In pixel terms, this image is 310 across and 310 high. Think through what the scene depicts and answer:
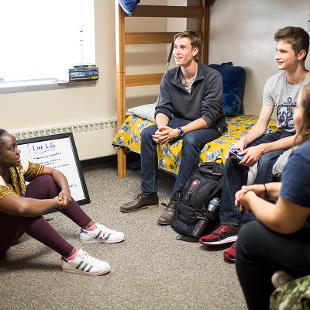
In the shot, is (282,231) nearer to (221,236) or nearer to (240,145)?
(221,236)

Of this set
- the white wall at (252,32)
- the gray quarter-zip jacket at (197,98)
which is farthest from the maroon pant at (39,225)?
the white wall at (252,32)

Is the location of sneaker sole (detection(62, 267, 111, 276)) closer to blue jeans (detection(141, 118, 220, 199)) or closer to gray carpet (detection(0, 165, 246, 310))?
gray carpet (detection(0, 165, 246, 310))

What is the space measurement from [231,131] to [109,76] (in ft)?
3.61

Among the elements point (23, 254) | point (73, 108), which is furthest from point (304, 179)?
point (73, 108)

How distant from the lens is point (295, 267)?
136 cm

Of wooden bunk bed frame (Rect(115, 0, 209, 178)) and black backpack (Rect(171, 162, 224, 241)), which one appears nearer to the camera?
black backpack (Rect(171, 162, 224, 241))

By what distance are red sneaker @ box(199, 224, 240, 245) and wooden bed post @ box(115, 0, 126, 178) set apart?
1.22m

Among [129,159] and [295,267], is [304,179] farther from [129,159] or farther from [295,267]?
[129,159]

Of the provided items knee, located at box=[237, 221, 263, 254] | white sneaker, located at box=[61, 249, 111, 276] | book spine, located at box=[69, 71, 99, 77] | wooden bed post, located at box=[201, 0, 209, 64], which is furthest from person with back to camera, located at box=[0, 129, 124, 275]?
wooden bed post, located at box=[201, 0, 209, 64]

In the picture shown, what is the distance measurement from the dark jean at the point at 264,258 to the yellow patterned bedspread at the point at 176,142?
1.15 meters

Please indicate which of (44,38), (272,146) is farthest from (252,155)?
(44,38)

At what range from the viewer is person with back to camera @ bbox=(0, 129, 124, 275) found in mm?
1923

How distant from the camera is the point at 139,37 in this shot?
10.7 ft

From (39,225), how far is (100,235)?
439mm
